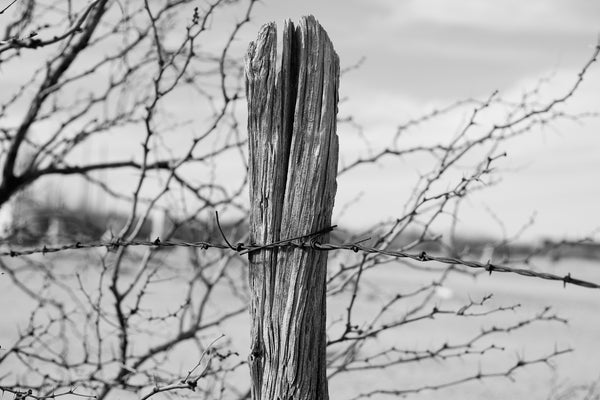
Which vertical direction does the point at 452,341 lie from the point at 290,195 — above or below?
above

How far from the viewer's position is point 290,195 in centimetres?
235

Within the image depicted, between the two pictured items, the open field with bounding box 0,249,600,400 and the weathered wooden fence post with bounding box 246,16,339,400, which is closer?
the weathered wooden fence post with bounding box 246,16,339,400

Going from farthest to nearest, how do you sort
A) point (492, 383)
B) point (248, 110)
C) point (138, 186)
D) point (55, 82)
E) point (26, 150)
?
point (492, 383) < point (26, 150) < point (55, 82) < point (138, 186) < point (248, 110)

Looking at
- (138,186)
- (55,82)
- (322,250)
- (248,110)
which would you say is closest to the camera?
(322,250)

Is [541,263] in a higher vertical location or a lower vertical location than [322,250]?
higher

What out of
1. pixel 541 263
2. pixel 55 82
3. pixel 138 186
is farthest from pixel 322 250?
pixel 541 263

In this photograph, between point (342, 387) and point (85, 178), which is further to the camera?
point (342, 387)

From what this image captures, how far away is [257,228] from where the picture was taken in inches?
94.5

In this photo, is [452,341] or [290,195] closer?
[290,195]

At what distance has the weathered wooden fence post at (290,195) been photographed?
7.59 feet

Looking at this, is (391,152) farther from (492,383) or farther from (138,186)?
(492,383)

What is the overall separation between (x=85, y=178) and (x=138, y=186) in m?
1.24

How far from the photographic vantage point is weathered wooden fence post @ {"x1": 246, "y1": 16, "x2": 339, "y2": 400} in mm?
2314

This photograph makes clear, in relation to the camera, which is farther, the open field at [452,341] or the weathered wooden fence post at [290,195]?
the open field at [452,341]
